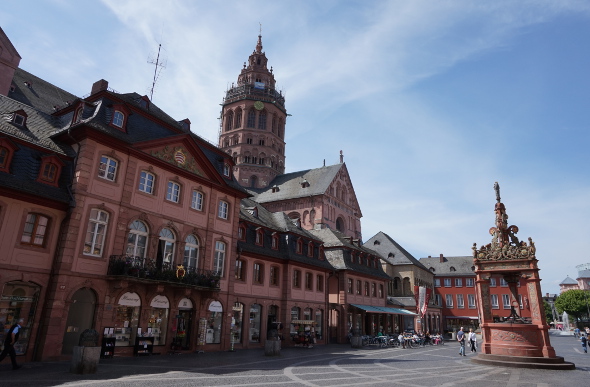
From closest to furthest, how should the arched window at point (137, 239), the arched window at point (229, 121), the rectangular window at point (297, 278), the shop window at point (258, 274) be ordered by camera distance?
1. the arched window at point (137, 239)
2. the shop window at point (258, 274)
3. the rectangular window at point (297, 278)
4. the arched window at point (229, 121)

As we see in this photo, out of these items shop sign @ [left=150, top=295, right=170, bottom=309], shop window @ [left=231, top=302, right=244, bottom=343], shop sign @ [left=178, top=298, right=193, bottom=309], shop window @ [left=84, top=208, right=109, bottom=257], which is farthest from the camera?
shop window @ [left=231, top=302, right=244, bottom=343]

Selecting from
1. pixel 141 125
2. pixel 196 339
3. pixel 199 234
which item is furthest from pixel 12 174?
pixel 196 339

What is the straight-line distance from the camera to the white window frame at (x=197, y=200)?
24688mm

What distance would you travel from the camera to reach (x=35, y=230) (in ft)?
57.6

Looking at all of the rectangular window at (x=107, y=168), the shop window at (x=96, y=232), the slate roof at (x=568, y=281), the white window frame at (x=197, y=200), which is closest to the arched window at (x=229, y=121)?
the white window frame at (x=197, y=200)

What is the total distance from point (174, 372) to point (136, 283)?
6687mm

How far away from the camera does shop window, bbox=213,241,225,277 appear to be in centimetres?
2573

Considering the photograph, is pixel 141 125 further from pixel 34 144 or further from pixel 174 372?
pixel 174 372

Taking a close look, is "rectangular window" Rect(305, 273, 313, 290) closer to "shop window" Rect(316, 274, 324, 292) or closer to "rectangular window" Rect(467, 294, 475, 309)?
"shop window" Rect(316, 274, 324, 292)

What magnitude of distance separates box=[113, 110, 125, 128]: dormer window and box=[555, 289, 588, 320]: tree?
352 feet

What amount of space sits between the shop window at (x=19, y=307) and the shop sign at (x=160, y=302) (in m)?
5.50

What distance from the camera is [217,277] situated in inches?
944

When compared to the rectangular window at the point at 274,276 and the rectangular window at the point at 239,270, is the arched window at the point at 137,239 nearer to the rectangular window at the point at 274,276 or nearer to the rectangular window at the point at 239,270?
the rectangular window at the point at 239,270

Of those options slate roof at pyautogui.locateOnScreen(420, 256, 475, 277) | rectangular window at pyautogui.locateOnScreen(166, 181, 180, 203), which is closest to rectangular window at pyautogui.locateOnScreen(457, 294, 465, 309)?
slate roof at pyautogui.locateOnScreen(420, 256, 475, 277)
